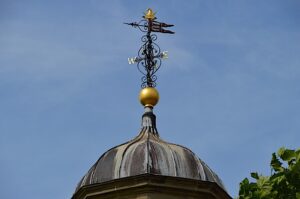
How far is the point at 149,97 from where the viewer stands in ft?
101

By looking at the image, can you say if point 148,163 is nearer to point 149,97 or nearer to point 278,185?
point 149,97

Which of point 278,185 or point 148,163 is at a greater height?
point 148,163

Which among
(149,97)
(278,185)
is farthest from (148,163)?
(278,185)

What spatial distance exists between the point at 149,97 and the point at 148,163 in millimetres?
3502

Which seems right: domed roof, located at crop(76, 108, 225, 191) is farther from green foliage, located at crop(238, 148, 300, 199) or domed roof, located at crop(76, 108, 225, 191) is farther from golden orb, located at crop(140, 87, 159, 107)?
green foliage, located at crop(238, 148, 300, 199)

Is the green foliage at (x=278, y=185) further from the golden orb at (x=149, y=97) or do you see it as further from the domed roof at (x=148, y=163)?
the golden orb at (x=149, y=97)

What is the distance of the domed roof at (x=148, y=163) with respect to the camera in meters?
27.8

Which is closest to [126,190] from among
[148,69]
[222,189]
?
[222,189]

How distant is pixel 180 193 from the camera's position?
90.3 ft

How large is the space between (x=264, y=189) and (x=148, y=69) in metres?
10.5

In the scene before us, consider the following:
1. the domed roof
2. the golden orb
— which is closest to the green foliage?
the domed roof

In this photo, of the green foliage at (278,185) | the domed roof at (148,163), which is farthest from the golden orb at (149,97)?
the green foliage at (278,185)

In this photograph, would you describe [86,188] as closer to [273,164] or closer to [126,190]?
[126,190]

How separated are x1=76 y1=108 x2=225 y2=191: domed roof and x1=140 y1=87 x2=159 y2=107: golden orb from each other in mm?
Answer: 1914
